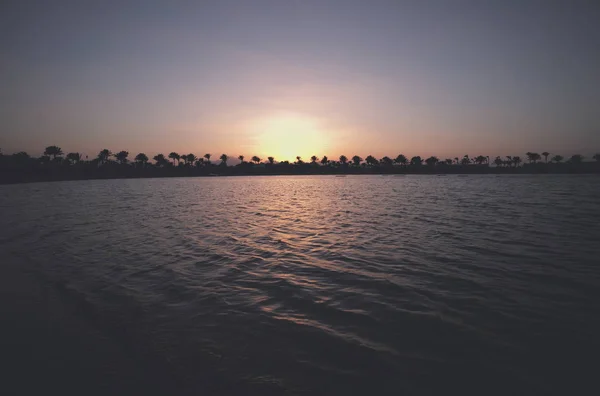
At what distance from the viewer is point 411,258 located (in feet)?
41.3

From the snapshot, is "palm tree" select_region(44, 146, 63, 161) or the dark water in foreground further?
"palm tree" select_region(44, 146, 63, 161)

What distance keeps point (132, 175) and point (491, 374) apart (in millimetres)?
223809

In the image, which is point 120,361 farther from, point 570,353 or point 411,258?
point 411,258

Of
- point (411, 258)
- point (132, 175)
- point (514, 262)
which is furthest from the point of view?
point (132, 175)

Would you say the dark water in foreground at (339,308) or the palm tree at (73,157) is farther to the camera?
the palm tree at (73,157)

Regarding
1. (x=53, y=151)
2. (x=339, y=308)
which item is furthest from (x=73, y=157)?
(x=339, y=308)

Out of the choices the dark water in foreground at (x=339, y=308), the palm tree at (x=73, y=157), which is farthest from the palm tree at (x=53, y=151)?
the dark water in foreground at (x=339, y=308)

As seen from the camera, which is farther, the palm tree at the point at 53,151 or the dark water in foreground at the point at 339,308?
the palm tree at the point at 53,151

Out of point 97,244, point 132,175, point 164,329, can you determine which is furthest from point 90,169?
point 164,329

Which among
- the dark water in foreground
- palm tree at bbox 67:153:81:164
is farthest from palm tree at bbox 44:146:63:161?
the dark water in foreground

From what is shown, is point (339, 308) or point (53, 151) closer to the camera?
point (339, 308)

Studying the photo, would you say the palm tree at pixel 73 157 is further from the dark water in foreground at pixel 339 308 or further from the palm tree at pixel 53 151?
the dark water in foreground at pixel 339 308

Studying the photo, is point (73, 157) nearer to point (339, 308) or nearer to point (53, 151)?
point (53, 151)

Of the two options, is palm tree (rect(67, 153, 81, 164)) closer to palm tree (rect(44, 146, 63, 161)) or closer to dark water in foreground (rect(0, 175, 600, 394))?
palm tree (rect(44, 146, 63, 161))
